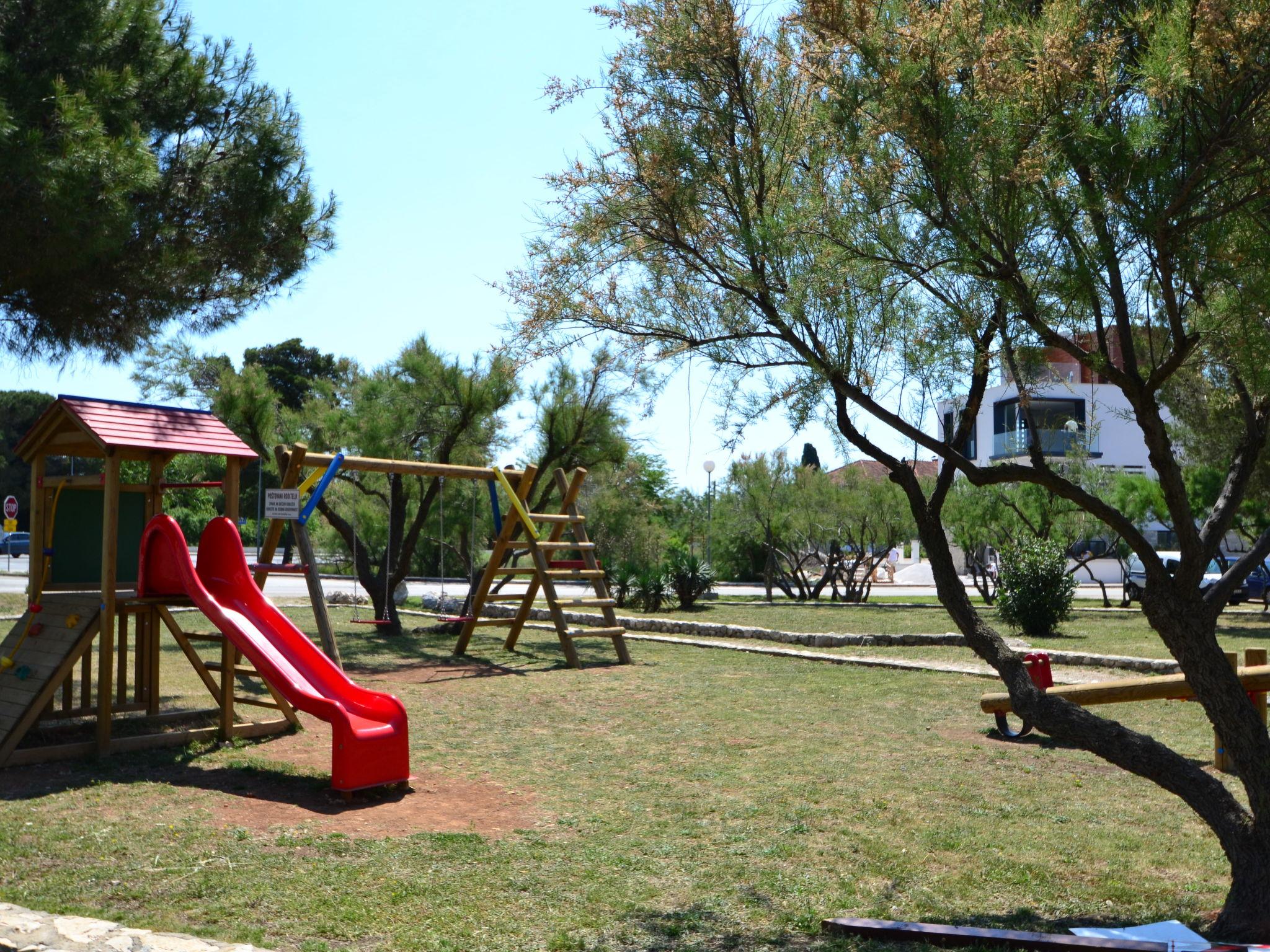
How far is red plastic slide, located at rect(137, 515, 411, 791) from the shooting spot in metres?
6.77

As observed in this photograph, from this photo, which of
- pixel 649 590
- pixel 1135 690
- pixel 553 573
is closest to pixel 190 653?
pixel 553 573

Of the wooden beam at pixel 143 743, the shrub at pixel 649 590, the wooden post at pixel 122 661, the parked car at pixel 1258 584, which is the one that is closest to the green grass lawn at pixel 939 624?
the shrub at pixel 649 590

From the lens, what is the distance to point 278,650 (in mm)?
7637

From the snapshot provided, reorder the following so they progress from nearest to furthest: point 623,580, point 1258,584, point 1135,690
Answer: point 1135,690, point 623,580, point 1258,584

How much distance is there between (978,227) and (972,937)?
8.88 feet

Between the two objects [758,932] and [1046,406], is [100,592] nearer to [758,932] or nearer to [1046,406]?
[758,932]

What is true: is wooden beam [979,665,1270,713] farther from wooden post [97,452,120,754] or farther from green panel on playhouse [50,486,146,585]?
green panel on playhouse [50,486,146,585]

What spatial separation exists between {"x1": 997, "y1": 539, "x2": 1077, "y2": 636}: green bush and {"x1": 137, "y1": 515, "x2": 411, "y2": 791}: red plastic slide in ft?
39.7

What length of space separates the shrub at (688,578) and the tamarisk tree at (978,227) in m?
17.1

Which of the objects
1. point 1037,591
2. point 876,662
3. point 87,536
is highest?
point 87,536

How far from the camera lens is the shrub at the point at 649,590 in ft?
72.2

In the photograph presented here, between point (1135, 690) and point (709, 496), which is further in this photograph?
point (709, 496)

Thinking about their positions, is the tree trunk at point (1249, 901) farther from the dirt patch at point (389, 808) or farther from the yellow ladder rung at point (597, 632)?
the yellow ladder rung at point (597, 632)

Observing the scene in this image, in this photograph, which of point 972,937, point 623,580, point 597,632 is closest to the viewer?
point 972,937
